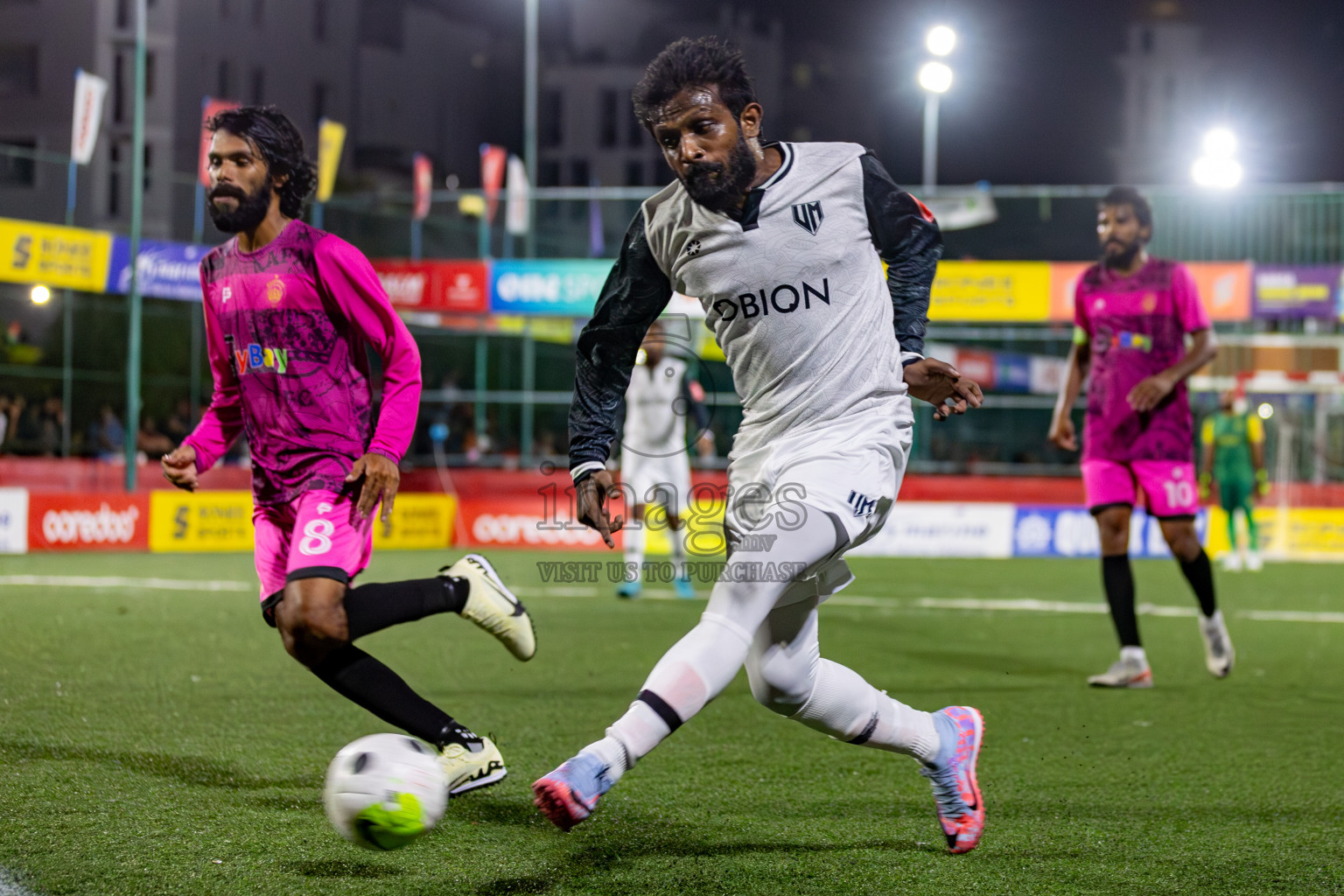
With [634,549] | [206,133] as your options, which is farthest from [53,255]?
[206,133]

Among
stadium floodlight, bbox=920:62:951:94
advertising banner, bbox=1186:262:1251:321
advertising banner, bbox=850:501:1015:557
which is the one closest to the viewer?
advertising banner, bbox=850:501:1015:557

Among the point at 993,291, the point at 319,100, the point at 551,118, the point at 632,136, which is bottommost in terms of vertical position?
the point at 993,291

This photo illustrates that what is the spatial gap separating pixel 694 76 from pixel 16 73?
158 feet

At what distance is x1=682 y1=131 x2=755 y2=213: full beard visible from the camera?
3.33 metres

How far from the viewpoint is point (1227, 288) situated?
66.5ft

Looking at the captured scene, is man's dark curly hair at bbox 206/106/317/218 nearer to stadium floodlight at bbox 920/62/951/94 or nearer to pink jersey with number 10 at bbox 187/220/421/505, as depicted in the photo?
pink jersey with number 10 at bbox 187/220/421/505

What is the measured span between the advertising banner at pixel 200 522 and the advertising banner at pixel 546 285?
5.87 meters

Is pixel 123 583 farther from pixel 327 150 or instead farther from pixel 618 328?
pixel 327 150

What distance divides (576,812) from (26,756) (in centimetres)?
279

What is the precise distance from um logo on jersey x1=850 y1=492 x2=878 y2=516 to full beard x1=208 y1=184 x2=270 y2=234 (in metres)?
1.99

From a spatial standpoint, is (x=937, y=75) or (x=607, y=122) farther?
(x=607, y=122)

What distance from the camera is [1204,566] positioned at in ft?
22.5

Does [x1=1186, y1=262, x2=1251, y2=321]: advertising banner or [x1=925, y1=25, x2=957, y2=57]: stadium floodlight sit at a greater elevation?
[x1=925, y1=25, x2=957, y2=57]: stadium floodlight

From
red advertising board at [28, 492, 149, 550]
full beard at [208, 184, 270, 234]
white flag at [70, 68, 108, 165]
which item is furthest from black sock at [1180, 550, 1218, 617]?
white flag at [70, 68, 108, 165]
